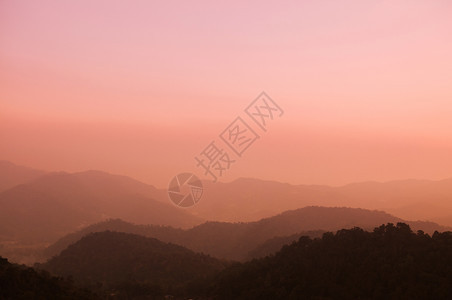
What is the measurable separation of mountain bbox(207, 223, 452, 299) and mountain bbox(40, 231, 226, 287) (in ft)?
62.7

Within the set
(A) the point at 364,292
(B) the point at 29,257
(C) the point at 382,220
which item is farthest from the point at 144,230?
(A) the point at 364,292

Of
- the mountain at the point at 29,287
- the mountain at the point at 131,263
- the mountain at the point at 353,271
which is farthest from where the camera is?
the mountain at the point at 131,263

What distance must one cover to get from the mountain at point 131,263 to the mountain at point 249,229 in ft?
111

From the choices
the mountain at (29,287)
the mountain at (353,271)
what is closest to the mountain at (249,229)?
the mountain at (353,271)

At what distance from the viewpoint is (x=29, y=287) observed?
43344 millimetres

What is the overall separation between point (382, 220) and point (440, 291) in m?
102

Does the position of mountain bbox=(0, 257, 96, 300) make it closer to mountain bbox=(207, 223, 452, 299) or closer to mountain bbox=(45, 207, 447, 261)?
mountain bbox=(207, 223, 452, 299)

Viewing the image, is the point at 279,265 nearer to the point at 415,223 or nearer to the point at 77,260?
the point at 77,260

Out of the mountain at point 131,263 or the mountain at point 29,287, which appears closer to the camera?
the mountain at point 29,287

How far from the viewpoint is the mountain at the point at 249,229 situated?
130875 mm

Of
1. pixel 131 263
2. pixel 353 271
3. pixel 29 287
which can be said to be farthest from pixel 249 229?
pixel 29 287

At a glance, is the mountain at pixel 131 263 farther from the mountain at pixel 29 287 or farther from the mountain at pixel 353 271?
the mountain at pixel 29 287

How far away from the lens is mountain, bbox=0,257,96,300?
40.7 meters

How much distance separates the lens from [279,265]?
6116 cm
